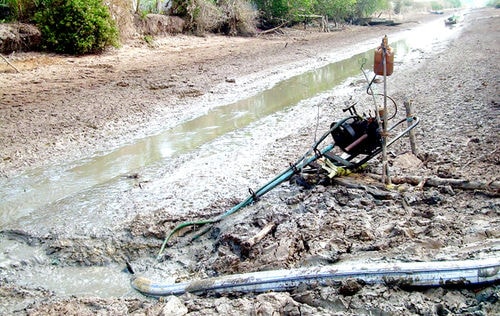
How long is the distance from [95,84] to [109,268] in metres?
7.67

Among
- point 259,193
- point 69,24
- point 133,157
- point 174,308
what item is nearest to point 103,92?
point 133,157

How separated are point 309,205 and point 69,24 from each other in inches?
437

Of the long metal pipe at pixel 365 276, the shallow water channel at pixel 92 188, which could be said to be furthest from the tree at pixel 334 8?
the long metal pipe at pixel 365 276

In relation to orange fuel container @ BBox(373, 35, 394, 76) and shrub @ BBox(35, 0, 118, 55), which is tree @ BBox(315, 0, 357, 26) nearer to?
shrub @ BBox(35, 0, 118, 55)

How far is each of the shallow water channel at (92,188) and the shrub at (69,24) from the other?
17.9 ft

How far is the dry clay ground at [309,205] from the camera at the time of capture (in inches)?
120

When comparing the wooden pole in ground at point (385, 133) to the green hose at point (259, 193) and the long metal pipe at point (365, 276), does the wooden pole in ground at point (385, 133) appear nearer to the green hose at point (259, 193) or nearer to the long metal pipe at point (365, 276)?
the green hose at point (259, 193)

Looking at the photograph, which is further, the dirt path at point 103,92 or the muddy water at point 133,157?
the dirt path at point 103,92

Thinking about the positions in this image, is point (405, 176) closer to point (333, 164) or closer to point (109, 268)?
point (333, 164)

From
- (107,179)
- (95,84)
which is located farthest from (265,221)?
(95,84)

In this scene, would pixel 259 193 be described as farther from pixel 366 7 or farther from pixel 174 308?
pixel 366 7

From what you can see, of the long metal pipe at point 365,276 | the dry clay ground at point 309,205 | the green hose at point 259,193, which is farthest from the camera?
the green hose at point 259,193

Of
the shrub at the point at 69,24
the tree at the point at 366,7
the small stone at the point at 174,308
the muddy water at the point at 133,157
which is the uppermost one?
the tree at the point at 366,7

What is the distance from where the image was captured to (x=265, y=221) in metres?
4.51
